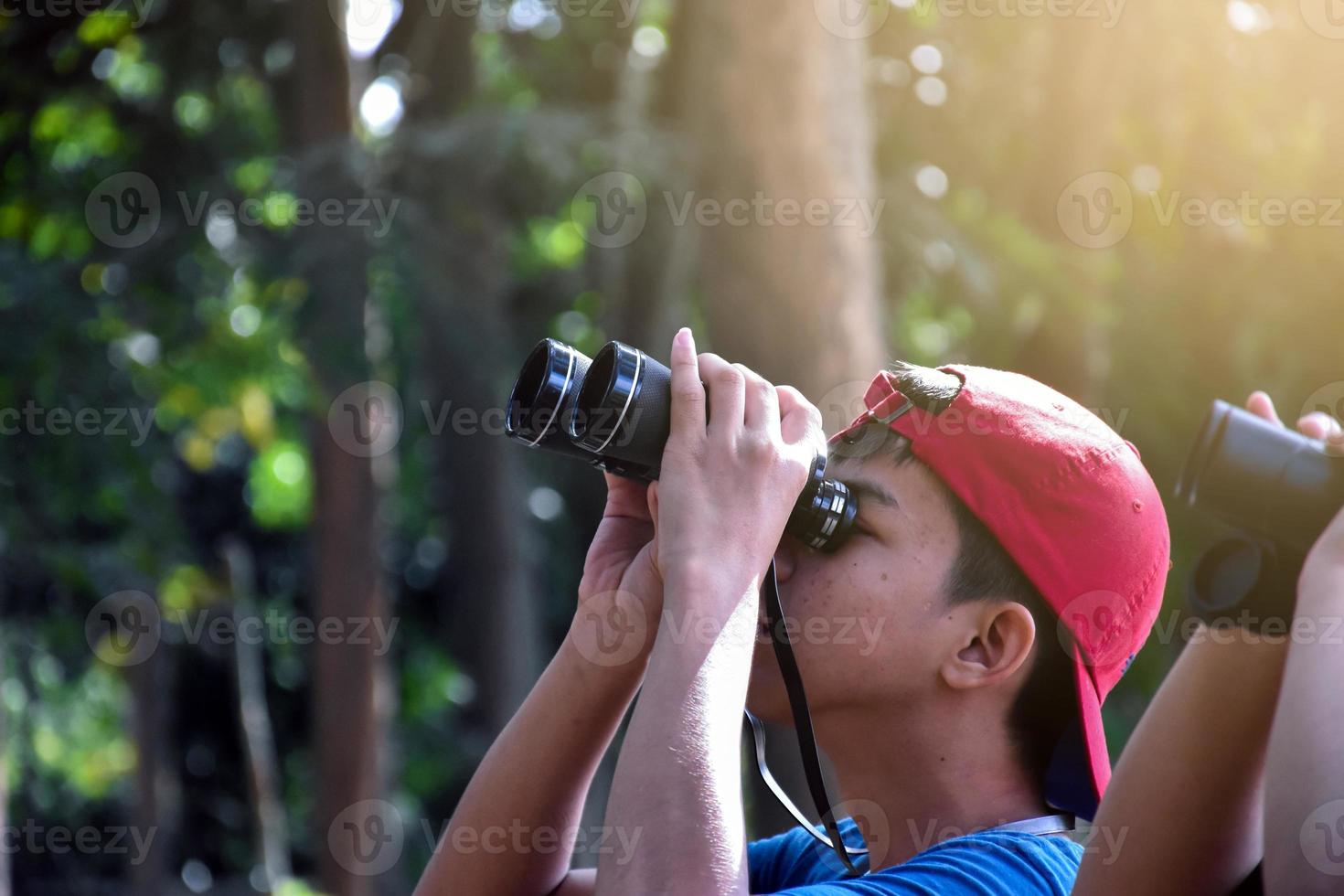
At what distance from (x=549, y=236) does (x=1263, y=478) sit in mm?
9082

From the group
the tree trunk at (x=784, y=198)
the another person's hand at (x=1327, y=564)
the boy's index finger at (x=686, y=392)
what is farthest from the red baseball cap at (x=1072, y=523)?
the tree trunk at (x=784, y=198)

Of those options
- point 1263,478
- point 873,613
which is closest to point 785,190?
point 873,613

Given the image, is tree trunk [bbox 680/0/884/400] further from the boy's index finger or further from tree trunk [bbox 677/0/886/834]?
the boy's index finger

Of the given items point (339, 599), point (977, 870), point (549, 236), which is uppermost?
point (977, 870)

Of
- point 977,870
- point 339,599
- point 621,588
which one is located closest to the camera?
point 977,870

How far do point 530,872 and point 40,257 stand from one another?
5777 mm

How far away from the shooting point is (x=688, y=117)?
229 inches

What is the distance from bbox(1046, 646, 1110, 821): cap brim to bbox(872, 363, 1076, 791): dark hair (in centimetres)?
2

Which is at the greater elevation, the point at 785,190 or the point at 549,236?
the point at 785,190

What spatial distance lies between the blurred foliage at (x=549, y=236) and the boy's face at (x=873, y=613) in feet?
14.3

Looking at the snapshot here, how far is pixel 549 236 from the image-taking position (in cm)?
1010

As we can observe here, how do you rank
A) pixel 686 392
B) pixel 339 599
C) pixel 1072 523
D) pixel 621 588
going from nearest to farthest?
pixel 686 392 → pixel 1072 523 → pixel 621 588 → pixel 339 599

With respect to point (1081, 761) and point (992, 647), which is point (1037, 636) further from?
point (1081, 761)

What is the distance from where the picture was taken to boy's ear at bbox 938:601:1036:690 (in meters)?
1.86
